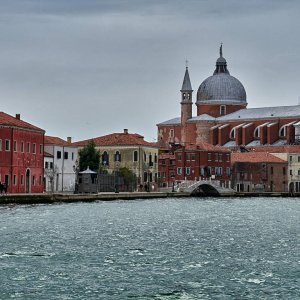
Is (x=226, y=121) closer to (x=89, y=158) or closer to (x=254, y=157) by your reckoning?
(x=254, y=157)

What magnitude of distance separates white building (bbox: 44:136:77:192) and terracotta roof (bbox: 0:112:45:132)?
4.86m

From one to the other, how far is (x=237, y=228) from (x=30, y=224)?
724 centimetres

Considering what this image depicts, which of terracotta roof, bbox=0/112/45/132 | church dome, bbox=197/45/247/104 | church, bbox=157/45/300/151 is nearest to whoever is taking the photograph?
terracotta roof, bbox=0/112/45/132

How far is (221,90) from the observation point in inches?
4267

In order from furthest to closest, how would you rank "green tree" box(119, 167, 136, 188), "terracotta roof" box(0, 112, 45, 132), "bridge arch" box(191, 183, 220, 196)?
"bridge arch" box(191, 183, 220, 196)
"green tree" box(119, 167, 136, 188)
"terracotta roof" box(0, 112, 45, 132)

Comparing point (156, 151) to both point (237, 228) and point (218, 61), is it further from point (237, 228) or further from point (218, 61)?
point (237, 228)

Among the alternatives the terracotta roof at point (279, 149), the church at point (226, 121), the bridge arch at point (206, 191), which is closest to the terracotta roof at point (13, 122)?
the bridge arch at point (206, 191)

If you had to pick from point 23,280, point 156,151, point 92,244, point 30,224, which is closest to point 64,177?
point 156,151

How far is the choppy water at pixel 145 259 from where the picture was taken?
19.3 m

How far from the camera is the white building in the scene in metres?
64.1

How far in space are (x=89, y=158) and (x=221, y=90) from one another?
129ft

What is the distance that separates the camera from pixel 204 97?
109 meters

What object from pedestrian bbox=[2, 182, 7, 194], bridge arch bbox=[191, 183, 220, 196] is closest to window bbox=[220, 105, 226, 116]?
bridge arch bbox=[191, 183, 220, 196]

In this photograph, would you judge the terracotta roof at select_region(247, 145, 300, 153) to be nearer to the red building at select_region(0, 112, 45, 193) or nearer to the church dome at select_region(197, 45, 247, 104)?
the church dome at select_region(197, 45, 247, 104)
